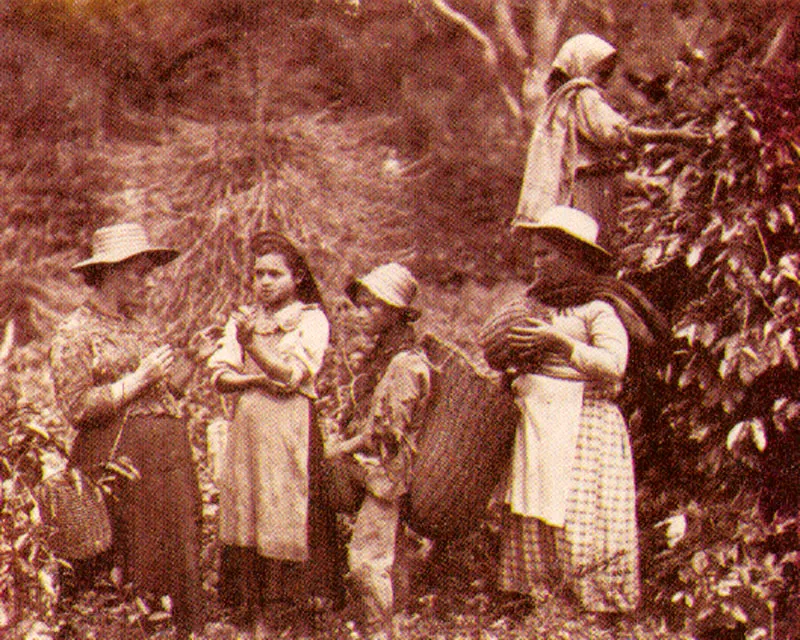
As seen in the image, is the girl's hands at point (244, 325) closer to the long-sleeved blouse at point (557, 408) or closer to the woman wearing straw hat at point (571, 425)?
the woman wearing straw hat at point (571, 425)

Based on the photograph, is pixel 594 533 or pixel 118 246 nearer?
pixel 594 533

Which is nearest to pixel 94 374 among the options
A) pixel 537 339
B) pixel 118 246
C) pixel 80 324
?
pixel 80 324

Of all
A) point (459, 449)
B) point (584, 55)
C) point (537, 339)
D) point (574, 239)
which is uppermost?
point (584, 55)

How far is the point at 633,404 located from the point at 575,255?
1095 millimetres

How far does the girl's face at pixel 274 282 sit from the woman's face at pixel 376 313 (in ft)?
1.19

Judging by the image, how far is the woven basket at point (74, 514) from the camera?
5.14 m

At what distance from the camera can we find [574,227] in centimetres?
514

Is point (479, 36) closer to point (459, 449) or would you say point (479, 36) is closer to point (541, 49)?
point (541, 49)

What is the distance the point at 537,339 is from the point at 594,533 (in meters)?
0.85

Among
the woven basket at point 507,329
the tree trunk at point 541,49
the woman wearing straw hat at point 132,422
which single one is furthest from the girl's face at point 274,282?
the tree trunk at point 541,49

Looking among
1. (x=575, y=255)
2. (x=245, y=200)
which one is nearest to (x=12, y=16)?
(x=245, y=200)

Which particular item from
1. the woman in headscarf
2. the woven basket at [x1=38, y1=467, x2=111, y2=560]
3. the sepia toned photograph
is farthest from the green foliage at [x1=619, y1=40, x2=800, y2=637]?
the woven basket at [x1=38, y1=467, x2=111, y2=560]

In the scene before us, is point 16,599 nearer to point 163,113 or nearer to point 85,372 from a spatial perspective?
point 85,372

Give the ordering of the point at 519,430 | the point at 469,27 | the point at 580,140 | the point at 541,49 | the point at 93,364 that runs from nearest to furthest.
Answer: the point at 519,430
the point at 93,364
the point at 580,140
the point at 541,49
the point at 469,27
